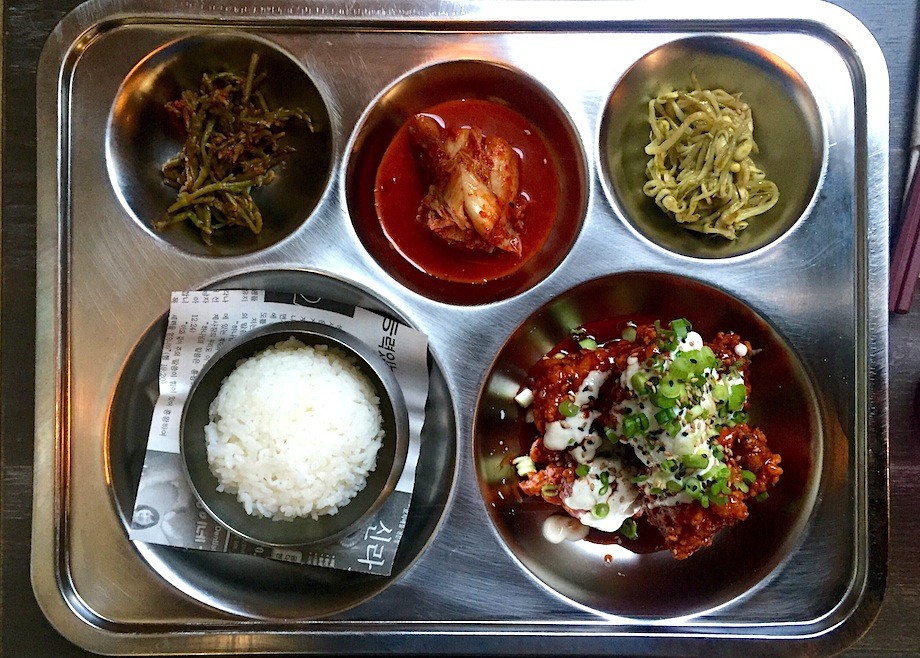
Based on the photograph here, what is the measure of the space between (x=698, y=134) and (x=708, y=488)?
1117 millimetres

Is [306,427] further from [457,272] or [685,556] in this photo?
[685,556]

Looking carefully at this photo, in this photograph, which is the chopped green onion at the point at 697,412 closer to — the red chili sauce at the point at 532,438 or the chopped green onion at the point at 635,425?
the chopped green onion at the point at 635,425

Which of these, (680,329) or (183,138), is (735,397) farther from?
(183,138)

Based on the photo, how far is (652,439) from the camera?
2025mm

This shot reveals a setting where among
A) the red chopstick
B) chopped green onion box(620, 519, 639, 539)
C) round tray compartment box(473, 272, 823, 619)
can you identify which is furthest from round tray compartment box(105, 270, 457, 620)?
the red chopstick

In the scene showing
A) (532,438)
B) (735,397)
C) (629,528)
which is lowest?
(629,528)

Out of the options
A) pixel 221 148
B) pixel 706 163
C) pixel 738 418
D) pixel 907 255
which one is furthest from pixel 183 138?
pixel 907 255

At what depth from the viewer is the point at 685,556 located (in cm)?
217

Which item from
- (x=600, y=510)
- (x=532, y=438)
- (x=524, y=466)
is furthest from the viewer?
(x=532, y=438)

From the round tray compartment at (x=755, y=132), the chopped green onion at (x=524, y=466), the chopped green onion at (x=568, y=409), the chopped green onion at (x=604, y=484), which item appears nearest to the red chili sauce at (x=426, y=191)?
the round tray compartment at (x=755, y=132)

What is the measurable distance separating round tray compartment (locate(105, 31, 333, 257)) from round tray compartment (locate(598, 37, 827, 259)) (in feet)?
3.14

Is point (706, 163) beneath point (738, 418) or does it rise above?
above

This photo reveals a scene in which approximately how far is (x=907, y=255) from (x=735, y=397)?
0.79m

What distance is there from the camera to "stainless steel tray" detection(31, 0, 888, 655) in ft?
7.02
